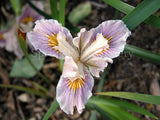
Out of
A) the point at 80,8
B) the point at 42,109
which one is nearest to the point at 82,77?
the point at 42,109

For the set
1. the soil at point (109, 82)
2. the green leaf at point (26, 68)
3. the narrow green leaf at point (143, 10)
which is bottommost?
the soil at point (109, 82)

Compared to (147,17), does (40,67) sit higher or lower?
lower

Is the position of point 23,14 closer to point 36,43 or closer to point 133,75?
point 36,43

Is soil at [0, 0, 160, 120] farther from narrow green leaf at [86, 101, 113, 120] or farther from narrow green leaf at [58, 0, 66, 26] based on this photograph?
narrow green leaf at [58, 0, 66, 26]

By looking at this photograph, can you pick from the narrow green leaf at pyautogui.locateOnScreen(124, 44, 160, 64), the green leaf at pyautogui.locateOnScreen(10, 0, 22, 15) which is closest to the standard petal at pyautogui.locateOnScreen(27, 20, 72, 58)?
the narrow green leaf at pyautogui.locateOnScreen(124, 44, 160, 64)

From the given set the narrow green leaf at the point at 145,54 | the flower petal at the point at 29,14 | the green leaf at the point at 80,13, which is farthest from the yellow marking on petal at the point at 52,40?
the green leaf at the point at 80,13

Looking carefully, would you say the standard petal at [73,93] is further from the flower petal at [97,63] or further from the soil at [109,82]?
the soil at [109,82]

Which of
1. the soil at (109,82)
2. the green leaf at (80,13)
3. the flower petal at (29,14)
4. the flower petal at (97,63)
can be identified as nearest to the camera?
the flower petal at (97,63)
